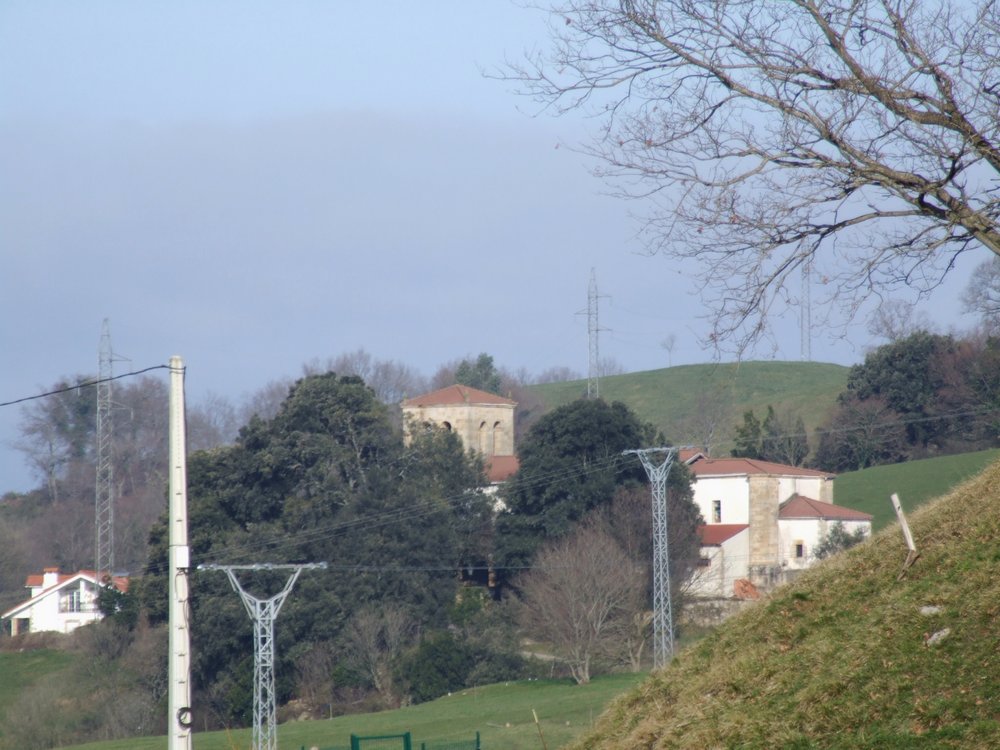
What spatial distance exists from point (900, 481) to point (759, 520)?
8.56 m

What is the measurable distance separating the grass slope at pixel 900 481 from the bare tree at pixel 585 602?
50.0 ft

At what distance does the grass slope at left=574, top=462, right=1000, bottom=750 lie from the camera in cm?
596

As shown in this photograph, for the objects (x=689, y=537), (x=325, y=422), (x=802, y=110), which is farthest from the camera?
(x=325, y=422)

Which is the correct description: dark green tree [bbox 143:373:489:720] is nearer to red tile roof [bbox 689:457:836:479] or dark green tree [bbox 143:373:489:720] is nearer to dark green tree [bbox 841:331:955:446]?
red tile roof [bbox 689:457:836:479]

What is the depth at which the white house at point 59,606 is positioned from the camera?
63.1 meters

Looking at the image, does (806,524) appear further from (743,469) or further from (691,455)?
(691,455)

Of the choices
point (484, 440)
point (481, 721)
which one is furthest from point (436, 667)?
point (484, 440)

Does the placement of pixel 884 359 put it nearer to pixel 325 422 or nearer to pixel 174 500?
pixel 325 422

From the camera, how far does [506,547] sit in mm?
55406

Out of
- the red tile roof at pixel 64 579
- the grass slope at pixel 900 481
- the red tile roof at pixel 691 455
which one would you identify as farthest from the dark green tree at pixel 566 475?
the red tile roof at pixel 64 579

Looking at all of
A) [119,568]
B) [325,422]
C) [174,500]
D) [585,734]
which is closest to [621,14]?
[585,734]

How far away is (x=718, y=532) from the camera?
192 ft

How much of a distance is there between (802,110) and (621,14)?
4.79 ft

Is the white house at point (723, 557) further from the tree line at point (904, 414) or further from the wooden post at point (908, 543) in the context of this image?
the wooden post at point (908, 543)
